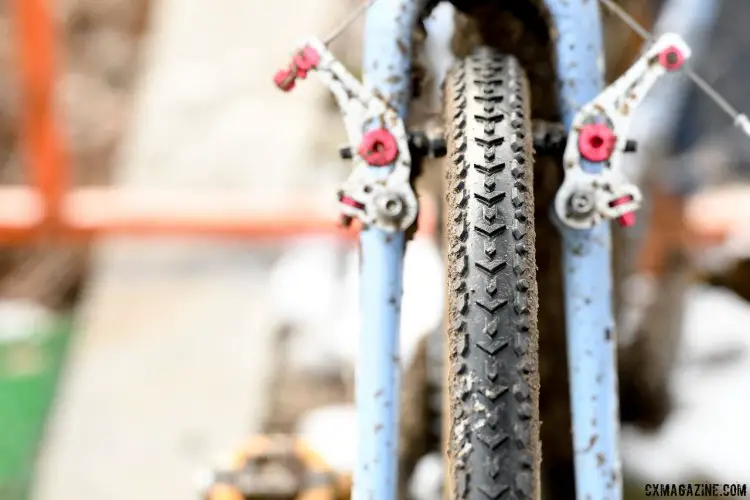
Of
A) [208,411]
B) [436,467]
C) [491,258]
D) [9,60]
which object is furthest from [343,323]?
[9,60]

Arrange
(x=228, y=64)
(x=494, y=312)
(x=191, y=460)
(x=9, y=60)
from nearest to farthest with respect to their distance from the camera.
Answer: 1. (x=494, y=312)
2. (x=191, y=460)
3. (x=228, y=64)
4. (x=9, y=60)

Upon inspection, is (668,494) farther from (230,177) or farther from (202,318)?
(230,177)

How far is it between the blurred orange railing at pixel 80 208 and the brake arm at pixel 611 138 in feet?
2.97

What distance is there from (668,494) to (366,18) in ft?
1.20

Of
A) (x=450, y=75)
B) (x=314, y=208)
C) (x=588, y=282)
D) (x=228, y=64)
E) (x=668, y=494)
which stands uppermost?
(x=228, y=64)

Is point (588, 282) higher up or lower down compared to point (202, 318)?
lower down

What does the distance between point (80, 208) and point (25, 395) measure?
32 centimetres

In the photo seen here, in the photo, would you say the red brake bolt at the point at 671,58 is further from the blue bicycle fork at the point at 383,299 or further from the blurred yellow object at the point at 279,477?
the blurred yellow object at the point at 279,477

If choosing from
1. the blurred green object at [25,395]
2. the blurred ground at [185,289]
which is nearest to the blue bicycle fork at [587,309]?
the blurred ground at [185,289]

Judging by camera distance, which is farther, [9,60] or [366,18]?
[9,60]

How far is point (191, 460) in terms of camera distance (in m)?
1.07

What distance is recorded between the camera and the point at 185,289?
1.41 m

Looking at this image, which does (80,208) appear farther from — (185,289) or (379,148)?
(379,148)

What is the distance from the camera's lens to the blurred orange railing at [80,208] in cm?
137
